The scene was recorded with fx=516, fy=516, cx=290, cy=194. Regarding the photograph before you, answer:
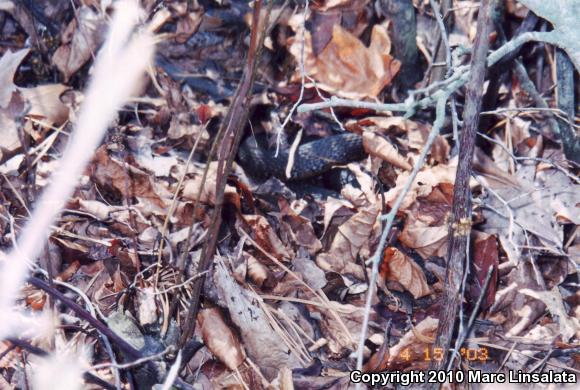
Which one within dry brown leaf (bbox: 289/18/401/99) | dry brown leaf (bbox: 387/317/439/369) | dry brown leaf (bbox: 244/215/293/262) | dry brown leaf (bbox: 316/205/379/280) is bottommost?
dry brown leaf (bbox: 387/317/439/369)

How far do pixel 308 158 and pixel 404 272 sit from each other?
0.95m

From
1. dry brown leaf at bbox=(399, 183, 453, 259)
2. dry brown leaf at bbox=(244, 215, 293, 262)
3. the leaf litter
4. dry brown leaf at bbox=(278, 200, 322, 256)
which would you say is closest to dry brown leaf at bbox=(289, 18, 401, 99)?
the leaf litter

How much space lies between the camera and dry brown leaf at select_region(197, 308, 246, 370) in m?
1.95

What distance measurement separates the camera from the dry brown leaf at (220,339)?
1.95m

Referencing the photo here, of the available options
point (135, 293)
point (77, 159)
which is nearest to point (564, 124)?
point (135, 293)

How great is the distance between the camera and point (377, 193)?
258 centimetres

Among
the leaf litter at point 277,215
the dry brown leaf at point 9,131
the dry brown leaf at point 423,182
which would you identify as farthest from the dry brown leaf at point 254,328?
the dry brown leaf at point 9,131

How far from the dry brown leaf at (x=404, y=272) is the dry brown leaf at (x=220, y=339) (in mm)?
699

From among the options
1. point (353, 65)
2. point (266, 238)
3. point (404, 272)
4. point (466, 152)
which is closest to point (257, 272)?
point (266, 238)

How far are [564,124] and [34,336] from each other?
2548 millimetres

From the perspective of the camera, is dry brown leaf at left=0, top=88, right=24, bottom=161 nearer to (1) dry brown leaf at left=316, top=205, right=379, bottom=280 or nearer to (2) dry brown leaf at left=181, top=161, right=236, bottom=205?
(2) dry brown leaf at left=181, top=161, right=236, bottom=205

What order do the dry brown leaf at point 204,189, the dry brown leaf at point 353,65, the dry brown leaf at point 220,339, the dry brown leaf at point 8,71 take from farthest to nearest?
the dry brown leaf at point 353,65 → the dry brown leaf at point 8,71 → the dry brown leaf at point 204,189 → the dry brown leaf at point 220,339

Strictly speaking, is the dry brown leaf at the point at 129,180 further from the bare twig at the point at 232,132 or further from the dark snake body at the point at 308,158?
the bare twig at the point at 232,132

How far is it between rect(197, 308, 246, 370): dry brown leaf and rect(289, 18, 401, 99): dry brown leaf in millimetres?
1528
